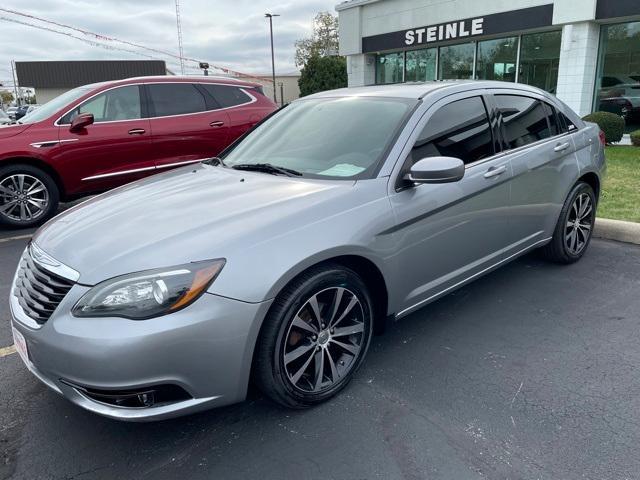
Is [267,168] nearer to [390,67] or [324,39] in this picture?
[390,67]

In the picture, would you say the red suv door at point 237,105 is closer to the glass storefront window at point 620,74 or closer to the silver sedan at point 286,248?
the silver sedan at point 286,248

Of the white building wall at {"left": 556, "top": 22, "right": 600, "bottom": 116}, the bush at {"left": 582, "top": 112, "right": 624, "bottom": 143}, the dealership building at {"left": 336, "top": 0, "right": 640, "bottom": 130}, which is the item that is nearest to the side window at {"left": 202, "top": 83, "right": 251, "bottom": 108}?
the dealership building at {"left": 336, "top": 0, "right": 640, "bottom": 130}

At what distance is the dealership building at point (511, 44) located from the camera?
13289 mm

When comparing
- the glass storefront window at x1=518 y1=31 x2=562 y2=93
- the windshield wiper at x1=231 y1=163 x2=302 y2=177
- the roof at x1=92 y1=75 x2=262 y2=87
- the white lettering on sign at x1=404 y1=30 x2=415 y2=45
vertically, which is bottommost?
the windshield wiper at x1=231 y1=163 x2=302 y2=177

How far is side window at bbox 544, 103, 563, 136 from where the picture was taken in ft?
14.1

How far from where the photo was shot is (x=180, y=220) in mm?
2527

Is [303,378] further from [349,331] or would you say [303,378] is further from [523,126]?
[523,126]

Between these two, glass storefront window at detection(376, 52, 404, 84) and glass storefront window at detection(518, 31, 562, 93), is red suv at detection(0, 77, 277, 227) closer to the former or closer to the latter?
glass storefront window at detection(518, 31, 562, 93)

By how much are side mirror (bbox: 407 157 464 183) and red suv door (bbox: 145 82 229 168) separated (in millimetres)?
4792

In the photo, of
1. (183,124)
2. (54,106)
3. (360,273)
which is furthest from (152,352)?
(54,106)

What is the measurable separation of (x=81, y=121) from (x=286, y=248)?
4.89 m

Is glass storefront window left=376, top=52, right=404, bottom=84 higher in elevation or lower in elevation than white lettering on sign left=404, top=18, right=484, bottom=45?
lower

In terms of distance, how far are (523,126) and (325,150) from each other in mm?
1699

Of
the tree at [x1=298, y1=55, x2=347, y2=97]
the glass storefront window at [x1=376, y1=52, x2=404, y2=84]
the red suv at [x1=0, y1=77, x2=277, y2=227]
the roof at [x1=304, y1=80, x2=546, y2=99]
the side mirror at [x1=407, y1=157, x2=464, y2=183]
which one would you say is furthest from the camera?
the tree at [x1=298, y1=55, x2=347, y2=97]
